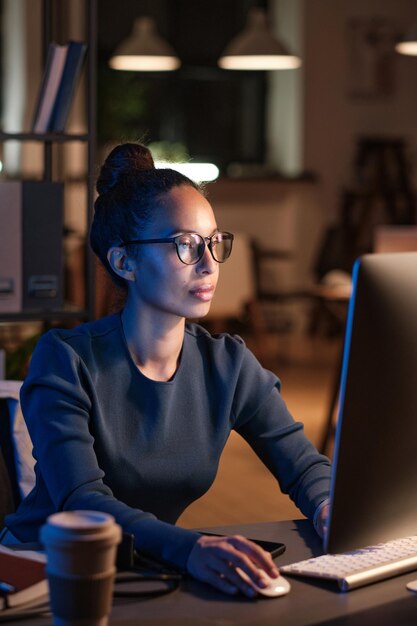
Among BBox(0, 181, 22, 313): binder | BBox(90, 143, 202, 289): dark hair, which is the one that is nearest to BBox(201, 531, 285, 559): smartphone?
A: BBox(90, 143, 202, 289): dark hair

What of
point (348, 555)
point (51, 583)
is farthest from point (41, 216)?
point (51, 583)

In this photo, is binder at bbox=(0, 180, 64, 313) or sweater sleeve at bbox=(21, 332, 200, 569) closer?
sweater sleeve at bbox=(21, 332, 200, 569)

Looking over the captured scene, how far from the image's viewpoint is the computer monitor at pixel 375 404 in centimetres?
126

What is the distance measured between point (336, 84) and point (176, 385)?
821 cm

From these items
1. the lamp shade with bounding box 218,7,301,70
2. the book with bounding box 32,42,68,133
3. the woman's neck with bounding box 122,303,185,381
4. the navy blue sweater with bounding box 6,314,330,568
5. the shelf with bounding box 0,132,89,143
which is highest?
the lamp shade with bounding box 218,7,301,70

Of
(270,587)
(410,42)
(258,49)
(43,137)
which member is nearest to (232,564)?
(270,587)

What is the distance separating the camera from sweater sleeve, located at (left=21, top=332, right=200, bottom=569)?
4.83ft

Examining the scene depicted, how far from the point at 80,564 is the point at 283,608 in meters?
0.35

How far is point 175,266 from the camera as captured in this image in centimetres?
173

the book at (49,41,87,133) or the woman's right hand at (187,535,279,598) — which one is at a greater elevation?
the book at (49,41,87,133)

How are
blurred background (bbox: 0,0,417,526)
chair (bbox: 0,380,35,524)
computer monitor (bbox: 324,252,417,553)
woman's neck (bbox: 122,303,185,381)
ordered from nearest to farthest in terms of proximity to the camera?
computer monitor (bbox: 324,252,417,553) < woman's neck (bbox: 122,303,185,381) < chair (bbox: 0,380,35,524) < blurred background (bbox: 0,0,417,526)

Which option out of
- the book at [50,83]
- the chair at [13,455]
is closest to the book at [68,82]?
the book at [50,83]

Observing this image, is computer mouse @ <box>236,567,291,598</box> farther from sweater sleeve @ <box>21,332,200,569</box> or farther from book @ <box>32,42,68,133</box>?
book @ <box>32,42,68,133</box>

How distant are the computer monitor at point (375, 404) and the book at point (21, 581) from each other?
339 mm
